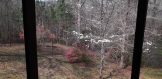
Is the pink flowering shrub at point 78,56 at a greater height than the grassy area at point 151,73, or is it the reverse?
the pink flowering shrub at point 78,56

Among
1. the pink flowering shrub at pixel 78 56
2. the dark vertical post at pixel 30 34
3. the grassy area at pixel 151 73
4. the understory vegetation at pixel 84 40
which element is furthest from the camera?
the pink flowering shrub at pixel 78 56

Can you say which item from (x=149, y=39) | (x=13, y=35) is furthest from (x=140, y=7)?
(x=149, y=39)

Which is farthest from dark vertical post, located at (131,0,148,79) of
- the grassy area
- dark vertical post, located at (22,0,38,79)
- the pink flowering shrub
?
the pink flowering shrub

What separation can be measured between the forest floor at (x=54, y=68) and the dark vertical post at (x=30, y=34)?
3.24ft

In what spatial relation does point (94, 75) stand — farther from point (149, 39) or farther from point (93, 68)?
point (149, 39)

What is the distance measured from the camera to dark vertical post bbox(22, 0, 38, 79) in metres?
0.82

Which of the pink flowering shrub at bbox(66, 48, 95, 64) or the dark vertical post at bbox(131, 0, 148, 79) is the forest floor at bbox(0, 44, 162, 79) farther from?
the dark vertical post at bbox(131, 0, 148, 79)

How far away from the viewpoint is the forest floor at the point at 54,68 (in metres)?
2.13

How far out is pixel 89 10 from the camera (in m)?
3.08

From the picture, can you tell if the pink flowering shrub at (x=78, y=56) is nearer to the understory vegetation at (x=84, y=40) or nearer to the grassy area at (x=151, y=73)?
the understory vegetation at (x=84, y=40)

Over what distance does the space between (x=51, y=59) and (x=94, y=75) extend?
0.78 meters

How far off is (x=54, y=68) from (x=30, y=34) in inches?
80.0

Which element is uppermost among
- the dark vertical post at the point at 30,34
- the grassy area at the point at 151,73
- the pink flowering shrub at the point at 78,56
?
the dark vertical post at the point at 30,34

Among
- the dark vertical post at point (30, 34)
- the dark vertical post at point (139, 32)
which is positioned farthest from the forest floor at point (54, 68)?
the dark vertical post at point (139, 32)
